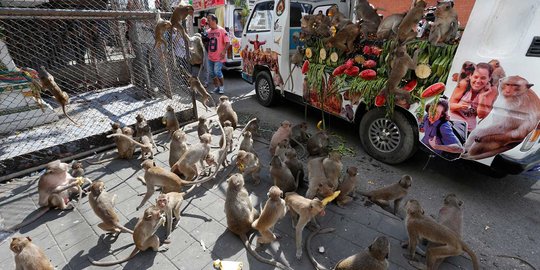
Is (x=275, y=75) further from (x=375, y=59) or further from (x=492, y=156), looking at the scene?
(x=492, y=156)

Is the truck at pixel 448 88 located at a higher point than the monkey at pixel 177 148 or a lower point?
higher

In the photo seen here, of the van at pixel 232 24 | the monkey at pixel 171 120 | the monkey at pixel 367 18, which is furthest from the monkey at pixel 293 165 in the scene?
the van at pixel 232 24

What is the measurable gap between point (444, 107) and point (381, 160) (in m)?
1.62

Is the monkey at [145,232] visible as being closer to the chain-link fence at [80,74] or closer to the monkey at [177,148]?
the monkey at [177,148]

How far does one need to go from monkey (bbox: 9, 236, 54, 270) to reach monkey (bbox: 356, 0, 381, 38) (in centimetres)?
565

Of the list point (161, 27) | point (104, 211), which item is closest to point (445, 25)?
point (161, 27)

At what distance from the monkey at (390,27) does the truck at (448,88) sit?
10 cm

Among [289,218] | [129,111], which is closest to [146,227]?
[289,218]

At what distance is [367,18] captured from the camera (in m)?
5.73

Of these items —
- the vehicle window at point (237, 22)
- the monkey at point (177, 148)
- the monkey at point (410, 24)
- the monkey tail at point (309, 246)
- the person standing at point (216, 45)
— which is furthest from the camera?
the vehicle window at point (237, 22)

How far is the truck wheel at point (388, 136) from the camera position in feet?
16.0

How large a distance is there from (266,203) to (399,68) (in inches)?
114

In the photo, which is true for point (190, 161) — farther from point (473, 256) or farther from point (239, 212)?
point (473, 256)

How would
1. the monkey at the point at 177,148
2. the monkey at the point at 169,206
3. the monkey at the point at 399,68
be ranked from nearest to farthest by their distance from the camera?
the monkey at the point at 169,206
the monkey at the point at 399,68
the monkey at the point at 177,148
